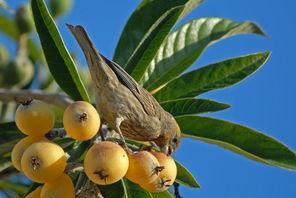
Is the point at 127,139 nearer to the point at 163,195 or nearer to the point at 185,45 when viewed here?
the point at 163,195

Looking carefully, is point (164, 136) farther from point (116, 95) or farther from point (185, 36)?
point (185, 36)

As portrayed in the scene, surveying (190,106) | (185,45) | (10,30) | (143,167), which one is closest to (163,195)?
(190,106)

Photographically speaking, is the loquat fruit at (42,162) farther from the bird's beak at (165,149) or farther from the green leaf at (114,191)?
the bird's beak at (165,149)

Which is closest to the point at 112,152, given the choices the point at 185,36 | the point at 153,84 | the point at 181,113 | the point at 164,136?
the point at 164,136

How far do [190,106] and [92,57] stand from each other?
364 mm

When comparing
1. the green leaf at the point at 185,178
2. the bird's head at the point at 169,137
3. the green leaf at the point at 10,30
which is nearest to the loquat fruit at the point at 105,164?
the bird's head at the point at 169,137

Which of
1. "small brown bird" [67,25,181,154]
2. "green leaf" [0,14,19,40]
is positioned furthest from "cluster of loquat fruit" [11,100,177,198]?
"green leaf" [0,14,19,40]

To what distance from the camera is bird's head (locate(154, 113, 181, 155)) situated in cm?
255

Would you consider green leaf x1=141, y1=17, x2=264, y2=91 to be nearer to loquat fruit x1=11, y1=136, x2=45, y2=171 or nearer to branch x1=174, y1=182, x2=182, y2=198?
branch x1=174, y1=182, x2=182, y2=198

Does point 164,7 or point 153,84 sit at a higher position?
point 164,7

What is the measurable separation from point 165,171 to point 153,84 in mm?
808

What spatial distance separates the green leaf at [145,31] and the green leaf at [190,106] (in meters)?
0.17

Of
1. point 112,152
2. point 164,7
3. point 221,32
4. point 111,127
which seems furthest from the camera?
point 221,32

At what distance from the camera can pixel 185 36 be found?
316 cm
